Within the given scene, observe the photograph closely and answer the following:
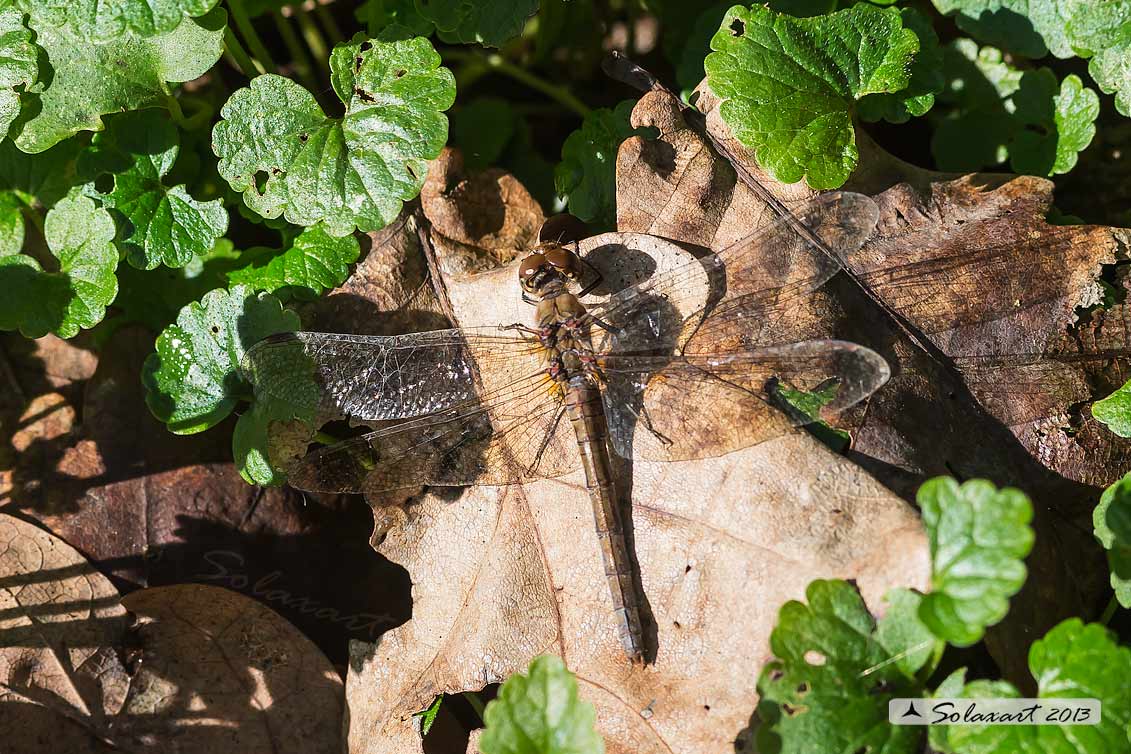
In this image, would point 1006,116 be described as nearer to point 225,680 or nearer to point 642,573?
point 642,573

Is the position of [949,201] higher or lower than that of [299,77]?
lower

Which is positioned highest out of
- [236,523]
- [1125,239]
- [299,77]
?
[299,77]

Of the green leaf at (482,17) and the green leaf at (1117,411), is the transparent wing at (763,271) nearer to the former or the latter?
the green leaf at (1117,411)

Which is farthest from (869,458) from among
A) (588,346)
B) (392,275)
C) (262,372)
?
(262,372)

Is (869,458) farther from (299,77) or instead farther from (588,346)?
(299,77)

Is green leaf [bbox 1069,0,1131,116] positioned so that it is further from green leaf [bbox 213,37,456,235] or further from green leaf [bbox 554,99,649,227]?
green leaf [bbox 213,37,456,235]
